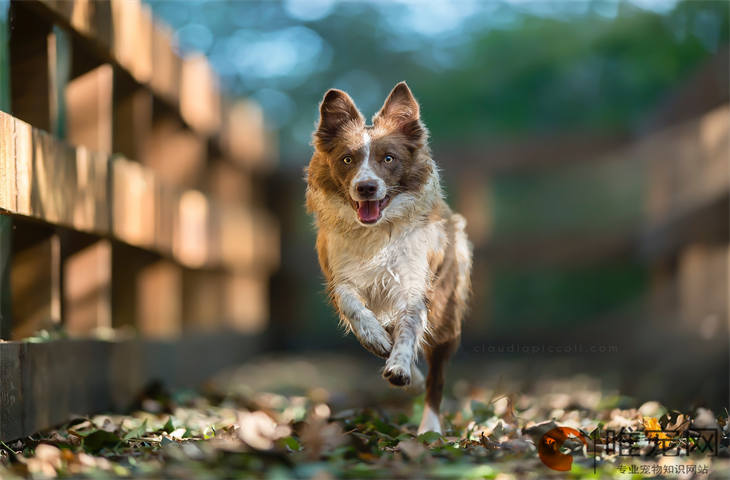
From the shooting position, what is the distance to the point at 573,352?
39.8 feet

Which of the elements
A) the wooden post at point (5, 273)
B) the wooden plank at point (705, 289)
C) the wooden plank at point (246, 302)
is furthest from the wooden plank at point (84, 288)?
the wooden plank at point (705, 289)

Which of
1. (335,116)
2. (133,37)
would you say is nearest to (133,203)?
(133,37)

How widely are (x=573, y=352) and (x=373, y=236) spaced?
28.0ft

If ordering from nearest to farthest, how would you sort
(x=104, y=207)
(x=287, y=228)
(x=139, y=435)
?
(x=139, y=435) → (x=104, y=207) → (x=287, y=228)

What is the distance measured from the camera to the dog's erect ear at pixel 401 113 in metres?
4.23

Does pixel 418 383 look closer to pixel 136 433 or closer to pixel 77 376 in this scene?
pixel 136 433

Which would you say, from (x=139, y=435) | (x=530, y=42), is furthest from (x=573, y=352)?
(x=530, y=42)

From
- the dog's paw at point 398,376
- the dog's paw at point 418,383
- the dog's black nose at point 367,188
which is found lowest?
the dog's paw at point 418,383

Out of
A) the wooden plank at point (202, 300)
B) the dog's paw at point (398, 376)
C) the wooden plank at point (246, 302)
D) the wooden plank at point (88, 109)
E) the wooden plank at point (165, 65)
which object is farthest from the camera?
the wooden plank at point (246, 302)

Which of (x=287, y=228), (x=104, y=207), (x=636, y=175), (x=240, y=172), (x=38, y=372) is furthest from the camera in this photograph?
(x=636, y=175)

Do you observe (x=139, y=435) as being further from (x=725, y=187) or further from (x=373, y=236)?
(x=725, y=187)

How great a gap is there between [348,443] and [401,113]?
1.58 metres

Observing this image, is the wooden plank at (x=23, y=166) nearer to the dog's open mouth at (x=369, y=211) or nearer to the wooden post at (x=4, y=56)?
the wooden post at (x=4, y=56)

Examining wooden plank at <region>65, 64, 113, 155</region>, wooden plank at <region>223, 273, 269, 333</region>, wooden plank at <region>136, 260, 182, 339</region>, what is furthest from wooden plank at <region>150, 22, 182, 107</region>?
wooden plank at <region>223, 273, 269, 333</region>
